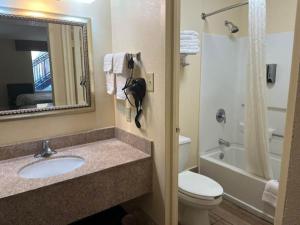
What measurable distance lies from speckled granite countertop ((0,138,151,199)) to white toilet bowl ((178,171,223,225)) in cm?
50

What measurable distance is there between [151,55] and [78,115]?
79 centimetres

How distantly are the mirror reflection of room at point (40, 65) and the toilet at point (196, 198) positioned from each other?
3.70ft

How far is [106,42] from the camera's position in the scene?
6.16 ft

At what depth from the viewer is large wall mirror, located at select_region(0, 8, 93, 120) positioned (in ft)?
4.87

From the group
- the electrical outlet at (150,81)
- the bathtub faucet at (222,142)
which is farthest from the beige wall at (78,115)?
the bathtub faucet at (222,142)

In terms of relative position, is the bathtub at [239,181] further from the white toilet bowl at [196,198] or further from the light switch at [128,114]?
the light switch at [128,114]

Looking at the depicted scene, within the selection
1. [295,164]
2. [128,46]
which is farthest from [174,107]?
[295,164]

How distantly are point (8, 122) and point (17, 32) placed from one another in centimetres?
62

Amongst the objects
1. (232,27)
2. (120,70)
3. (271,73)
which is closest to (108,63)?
(120,70)

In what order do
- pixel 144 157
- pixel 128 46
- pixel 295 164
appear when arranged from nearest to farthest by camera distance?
pixel 295 164 → pixel 144 157 → pixel 128 46

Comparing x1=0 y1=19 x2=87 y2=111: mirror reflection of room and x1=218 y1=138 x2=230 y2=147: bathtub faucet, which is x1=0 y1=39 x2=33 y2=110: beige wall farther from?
x1=218 y1=138 x2=230 y2=147: bathtub faucet

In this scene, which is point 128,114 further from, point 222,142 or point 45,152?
point 222,142

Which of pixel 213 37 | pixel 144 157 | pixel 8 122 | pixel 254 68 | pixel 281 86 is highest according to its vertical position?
pixel 213 37

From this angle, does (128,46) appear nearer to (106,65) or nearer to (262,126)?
(106,65)
